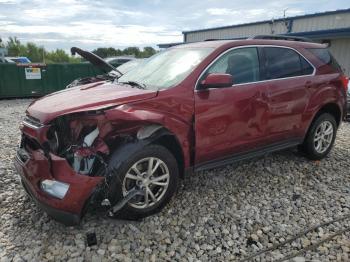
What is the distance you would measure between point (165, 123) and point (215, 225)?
1153 mm

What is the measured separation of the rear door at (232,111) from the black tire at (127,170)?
1.32 feet

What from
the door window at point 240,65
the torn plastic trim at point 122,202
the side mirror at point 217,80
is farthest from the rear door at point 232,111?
the torn plastic trim at point 122,202

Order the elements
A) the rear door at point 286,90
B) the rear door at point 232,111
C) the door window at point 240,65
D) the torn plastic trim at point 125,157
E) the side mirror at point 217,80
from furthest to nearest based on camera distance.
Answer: the rear door at point 286,90 < the door window at point 240,65 < the rear door at point 232,111 < the side mirror at point 217,80 < the torn plastic trim at point 125,157

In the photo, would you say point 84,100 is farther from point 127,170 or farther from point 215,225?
point 215,225

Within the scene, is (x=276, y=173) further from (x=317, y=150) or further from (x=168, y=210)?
(x=168, y=210)

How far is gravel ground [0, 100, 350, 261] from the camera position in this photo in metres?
2.80

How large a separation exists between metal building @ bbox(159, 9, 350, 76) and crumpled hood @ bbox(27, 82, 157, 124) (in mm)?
13890

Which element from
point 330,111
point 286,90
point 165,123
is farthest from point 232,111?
point 330,111

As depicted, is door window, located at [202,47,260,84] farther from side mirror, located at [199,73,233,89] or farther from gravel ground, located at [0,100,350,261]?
gravel ground, located at [0,100,350,261]

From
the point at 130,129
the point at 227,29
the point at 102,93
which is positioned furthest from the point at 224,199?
the point at 227,29

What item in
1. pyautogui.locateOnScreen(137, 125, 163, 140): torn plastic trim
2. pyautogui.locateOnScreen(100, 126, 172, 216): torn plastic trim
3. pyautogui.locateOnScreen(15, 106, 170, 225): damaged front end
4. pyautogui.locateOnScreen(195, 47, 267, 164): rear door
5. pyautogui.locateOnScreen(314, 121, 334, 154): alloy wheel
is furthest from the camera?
pyautogui.locateOnScreen(314, 121, 334, 154): alloy wheel

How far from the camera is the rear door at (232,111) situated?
3.42 metres

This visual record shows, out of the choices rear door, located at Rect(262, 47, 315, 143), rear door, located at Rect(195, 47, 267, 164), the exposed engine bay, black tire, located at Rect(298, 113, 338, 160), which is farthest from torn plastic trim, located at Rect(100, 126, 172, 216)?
black tire, located at Rect(298, 113, 338, 160)

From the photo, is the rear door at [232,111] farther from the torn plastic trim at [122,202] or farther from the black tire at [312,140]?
the black tire at [312,140]
